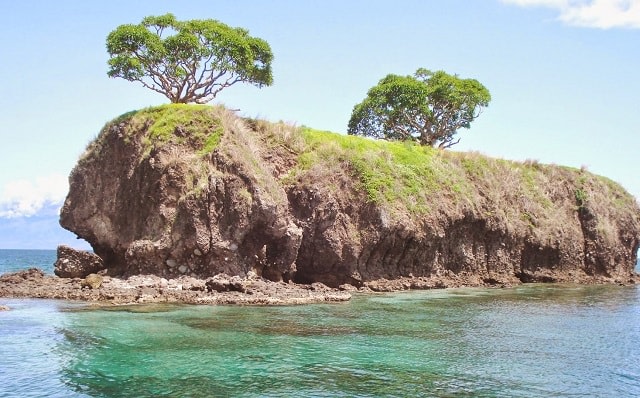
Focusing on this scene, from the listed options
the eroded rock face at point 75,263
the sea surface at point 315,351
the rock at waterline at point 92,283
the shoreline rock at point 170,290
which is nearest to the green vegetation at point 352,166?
the shoreline rock at point 170,290

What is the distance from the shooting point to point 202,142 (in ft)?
115

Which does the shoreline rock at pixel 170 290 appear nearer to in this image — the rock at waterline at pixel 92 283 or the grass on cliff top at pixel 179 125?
the rock at waterline at pixel 92 283

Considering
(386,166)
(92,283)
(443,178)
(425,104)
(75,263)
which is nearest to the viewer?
(92,283)

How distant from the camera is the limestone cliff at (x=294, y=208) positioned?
3291 centimetres

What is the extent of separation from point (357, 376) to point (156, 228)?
2075 centimetres

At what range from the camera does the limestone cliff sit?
32.9m

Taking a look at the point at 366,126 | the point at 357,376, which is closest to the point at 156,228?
the point at 357,376

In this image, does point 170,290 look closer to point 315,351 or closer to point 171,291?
point 171,291

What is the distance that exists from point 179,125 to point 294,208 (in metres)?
8.54

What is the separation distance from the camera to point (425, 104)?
55125 millimetres

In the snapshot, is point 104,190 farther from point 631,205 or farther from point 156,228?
point 631,205

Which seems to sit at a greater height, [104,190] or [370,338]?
[104,190]

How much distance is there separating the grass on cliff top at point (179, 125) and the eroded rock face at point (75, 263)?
7.49m

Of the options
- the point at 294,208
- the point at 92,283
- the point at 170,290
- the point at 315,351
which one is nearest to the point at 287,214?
the point at 294,208
